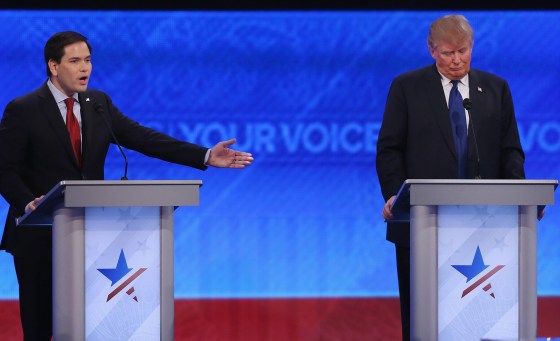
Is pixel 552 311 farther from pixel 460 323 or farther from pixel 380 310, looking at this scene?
pixel 460 323

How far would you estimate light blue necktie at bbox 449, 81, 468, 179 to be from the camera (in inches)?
131

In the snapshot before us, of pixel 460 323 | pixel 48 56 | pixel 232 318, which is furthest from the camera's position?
pixel 232 318

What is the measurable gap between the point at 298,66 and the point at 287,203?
27.7 inches

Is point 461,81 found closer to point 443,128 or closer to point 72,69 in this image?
point 443,128

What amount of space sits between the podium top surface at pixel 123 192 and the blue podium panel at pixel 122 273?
0.06 meters

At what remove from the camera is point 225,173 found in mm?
5227

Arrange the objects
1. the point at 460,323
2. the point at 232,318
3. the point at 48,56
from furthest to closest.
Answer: the point at 232,318 < the point at 48,56 < the point at 460,323

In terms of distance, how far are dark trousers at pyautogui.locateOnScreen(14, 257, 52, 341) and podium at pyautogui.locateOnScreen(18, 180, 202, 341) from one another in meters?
0.49

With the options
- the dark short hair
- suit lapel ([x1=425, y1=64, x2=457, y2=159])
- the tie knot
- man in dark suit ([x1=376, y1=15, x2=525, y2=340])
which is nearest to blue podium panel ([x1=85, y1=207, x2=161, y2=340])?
the tie knot

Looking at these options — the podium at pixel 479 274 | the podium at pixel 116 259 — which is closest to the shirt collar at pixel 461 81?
the podium at pixel 479 274

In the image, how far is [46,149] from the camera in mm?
3291

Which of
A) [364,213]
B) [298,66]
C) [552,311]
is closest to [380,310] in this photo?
[364,213]

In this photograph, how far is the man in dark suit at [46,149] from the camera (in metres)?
3.26

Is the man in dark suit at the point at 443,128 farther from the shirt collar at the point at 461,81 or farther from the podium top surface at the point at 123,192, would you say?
the podium top surface at the point at 123,192
